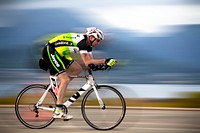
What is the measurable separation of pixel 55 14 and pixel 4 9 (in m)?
1.57

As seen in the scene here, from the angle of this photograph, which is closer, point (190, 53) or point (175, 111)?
point (175, 111)

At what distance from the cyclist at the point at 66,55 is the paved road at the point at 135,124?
0.34m

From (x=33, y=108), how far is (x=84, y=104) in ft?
2.30

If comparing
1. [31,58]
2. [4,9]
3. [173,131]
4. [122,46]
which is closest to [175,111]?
[173,131]

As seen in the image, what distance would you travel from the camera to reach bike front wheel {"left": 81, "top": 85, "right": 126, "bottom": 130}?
20.4 feet

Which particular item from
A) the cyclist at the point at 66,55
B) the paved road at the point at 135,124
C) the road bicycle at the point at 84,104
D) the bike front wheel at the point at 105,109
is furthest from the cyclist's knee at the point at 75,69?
the paved road at the point at 135,124

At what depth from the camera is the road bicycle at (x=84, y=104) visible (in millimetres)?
6228

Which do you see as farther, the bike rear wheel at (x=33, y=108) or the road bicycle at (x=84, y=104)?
the bike rear wheel at (x=33, y=108)

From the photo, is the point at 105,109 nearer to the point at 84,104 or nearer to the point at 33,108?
the point at 84,104

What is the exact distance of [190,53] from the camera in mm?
11867

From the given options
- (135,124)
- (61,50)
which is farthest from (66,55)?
(135,124)

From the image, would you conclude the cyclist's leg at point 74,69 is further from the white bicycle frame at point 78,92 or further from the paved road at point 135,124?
the paved road at point 135,124

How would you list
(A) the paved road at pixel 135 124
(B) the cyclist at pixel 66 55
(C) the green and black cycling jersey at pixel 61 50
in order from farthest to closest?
(A) the paved road at pixel 135 124 → (C) the green and black cycling jersey at pixel 61 50 → (B) the cyclist at pixel 66 55

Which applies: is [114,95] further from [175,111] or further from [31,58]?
[31,58]
